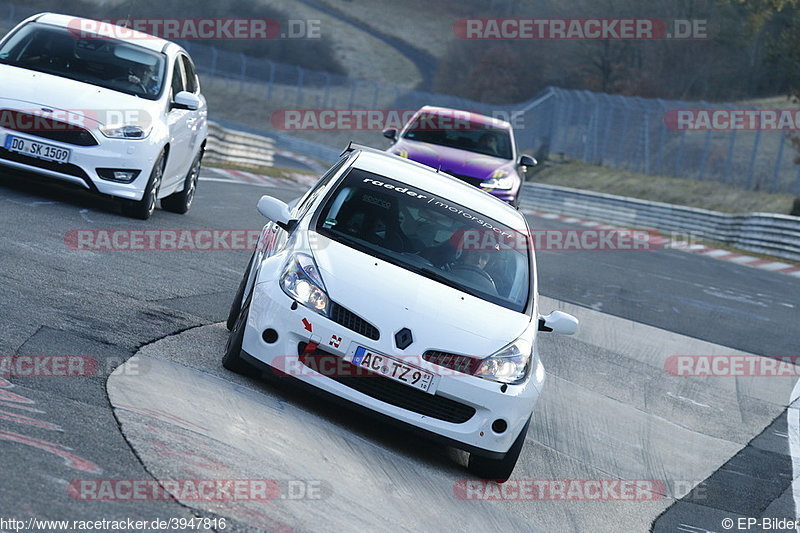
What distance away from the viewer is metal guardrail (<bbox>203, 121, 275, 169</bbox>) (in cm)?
2850

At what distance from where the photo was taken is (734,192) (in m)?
34.5

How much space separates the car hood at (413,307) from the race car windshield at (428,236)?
6.7 inches

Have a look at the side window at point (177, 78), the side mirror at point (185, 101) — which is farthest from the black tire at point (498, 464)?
the side window at point (177, 78)

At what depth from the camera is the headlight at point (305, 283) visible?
6590 mm

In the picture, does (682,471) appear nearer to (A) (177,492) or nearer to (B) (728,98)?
(A) (177,492)

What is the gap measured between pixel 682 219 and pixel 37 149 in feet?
71.9

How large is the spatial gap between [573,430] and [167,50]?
21.9 ft

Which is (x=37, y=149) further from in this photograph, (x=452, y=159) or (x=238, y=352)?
(x=452, y=159)

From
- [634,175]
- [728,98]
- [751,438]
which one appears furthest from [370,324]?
[728,98]

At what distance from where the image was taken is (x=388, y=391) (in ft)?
21.3

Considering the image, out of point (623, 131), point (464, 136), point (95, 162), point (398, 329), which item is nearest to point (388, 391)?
point (398, 329)

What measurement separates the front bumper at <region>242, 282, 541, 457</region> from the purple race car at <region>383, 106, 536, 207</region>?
32.0 feet
